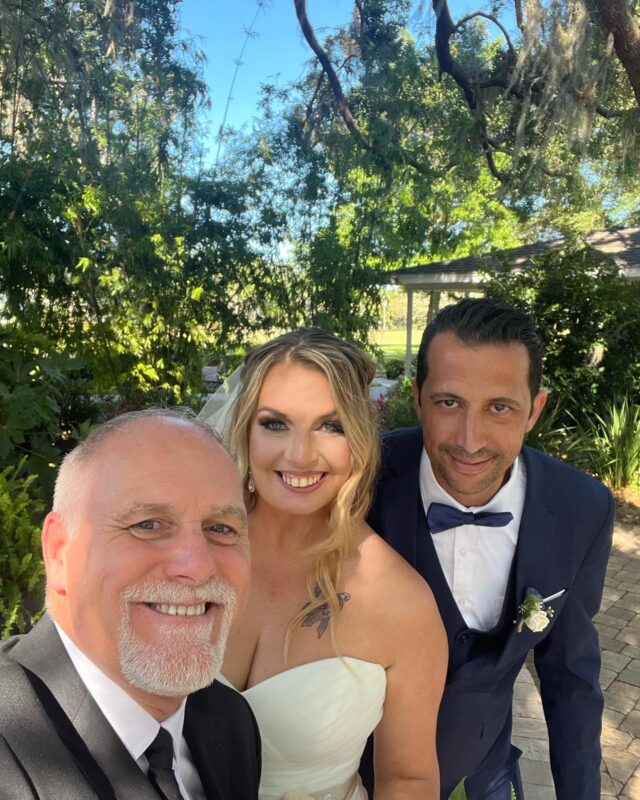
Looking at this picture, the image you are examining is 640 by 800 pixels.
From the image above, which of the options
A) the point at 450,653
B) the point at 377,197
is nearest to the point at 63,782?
the point at 450,653

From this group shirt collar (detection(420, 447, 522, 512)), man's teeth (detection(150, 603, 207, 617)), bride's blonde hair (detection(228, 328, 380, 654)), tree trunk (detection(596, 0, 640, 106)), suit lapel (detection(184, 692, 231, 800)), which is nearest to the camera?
man's teeth (detection(150, 603, 207, 617))

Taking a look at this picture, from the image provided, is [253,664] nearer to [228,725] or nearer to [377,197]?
[228,725]

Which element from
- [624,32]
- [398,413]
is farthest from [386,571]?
[398,413]

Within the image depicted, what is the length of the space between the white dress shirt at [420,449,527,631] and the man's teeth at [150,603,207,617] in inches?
43.9

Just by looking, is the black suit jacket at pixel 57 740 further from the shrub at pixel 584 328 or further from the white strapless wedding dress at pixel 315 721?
the shrub at pixel 584 328

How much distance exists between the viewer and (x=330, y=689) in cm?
179

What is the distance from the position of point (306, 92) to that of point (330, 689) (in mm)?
9381

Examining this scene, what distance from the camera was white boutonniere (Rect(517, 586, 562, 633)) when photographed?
6.30 feet

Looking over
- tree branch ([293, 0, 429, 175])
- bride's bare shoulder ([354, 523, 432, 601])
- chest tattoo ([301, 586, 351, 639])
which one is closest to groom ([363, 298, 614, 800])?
bride's bare shoulder ([354, 523, 432, 601])

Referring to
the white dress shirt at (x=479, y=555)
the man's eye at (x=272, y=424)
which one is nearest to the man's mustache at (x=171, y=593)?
the man's eye at (x=272, y=424)

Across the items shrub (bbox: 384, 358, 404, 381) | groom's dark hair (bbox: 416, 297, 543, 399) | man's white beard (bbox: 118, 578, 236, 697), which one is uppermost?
groom's dark hair (bbox: 416, 297, 543, 399)

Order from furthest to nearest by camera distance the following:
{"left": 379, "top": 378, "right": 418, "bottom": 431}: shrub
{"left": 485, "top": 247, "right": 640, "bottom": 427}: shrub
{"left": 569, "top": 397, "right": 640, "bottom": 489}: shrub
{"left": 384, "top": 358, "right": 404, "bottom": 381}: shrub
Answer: {"left": 384, "top": 358, "right": 404, "bottom": 381}: shrub, {"left": 485, "top": 247, "right": 640, "bottom": 427}: shrub, {"left": 379, "top": 378, "right": 418, "bottom": 431}: shrub, {"left": 569, "top": 397, "right": 640, "bottom": 489}: shrub

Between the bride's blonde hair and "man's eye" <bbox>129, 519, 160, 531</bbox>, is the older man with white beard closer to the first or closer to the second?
"man's eye" <bbox>129, 519, 160, 531</bbox>

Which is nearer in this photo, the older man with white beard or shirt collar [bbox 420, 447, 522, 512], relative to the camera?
the older man with white beard
